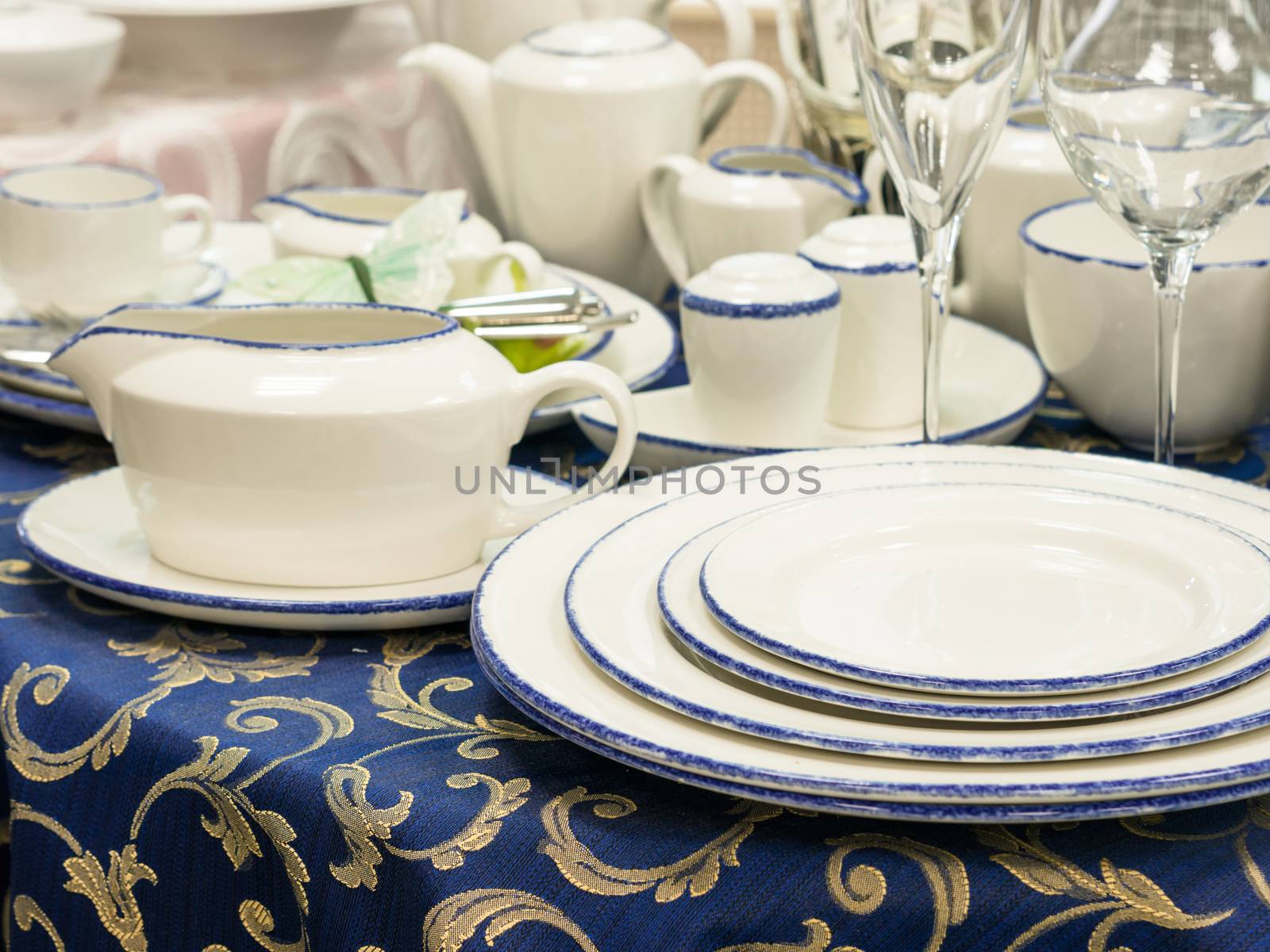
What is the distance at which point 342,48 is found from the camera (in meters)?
1.50

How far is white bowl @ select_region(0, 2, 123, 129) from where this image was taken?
3.70ft

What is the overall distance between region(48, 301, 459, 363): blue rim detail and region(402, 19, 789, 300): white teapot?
352mm

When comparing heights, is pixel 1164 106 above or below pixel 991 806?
above

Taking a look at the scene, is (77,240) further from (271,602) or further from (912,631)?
(912,631)

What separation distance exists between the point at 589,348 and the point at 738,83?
0.31 m

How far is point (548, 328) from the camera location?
685 millimetres

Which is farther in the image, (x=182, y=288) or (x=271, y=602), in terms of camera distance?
(x=182, y=288)

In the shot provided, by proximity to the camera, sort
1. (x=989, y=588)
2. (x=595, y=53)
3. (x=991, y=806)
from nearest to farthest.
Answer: (x=991, y=806)
(x=989, y=588)
(x=595, y=53)

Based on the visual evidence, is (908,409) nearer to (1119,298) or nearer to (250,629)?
(1119,298)

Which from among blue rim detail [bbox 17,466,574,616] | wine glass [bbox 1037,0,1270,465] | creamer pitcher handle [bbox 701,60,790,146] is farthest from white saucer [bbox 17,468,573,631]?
creamer pitcher handle [bbox 701,60,790,146]

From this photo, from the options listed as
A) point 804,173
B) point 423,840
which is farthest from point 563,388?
point 804,173

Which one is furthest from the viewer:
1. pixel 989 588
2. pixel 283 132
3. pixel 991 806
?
pixel 283 132

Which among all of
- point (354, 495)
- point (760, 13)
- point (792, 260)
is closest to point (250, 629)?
point (354, 495)

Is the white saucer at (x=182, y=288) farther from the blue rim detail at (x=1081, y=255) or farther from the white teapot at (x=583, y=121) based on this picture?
the blue rim detail at (x=1081, y=255)
